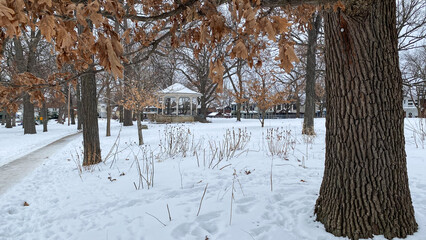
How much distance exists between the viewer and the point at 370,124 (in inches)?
78.9

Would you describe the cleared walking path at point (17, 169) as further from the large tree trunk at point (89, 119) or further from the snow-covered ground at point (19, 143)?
the large tree trunk at point (89, 119)

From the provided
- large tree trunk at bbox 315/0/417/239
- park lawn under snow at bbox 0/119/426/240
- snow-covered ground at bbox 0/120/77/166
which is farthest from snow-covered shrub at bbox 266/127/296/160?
snow-covered ground at bbox 0/120/77/166

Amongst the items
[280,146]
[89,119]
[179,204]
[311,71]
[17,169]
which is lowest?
[17,169]

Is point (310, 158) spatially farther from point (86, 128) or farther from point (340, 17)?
point (86, 128)

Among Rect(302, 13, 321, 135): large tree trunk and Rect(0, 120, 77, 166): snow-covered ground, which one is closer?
Rect(0, 120, 77, 166): snow-covered ground

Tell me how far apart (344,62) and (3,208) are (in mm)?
4338

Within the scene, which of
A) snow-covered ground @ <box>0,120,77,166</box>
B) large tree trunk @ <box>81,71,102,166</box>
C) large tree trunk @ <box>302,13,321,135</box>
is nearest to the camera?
large tree trunk @ <box>81,71,102,166</box>

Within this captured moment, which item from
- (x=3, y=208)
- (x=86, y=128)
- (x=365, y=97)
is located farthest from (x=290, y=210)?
(x=86, y=128)

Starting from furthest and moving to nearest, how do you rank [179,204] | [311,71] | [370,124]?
[311,71], [179,204], [370,124]

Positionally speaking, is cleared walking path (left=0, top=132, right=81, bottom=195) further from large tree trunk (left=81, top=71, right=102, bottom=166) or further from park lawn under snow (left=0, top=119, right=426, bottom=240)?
large tree trunk (left=81, top=71, right=102, bottom=166)

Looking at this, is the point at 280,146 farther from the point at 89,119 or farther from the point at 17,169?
the point at 17,169

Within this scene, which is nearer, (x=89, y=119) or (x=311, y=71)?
(x=89, y=119)

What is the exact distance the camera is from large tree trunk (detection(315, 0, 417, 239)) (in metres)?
1.98

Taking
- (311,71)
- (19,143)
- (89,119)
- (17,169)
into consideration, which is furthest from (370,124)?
(19,143)
